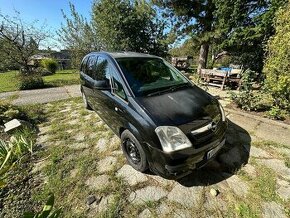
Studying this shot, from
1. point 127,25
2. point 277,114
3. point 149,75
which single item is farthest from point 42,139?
point 127,25

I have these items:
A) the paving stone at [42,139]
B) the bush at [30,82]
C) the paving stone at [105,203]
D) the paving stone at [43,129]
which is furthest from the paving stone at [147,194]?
the bush at [30,82]

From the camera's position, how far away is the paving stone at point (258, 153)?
3.20 metres

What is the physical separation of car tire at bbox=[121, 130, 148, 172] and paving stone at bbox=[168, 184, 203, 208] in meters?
0.52

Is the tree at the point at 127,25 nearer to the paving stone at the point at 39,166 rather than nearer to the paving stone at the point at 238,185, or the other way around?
the paving stone at the point at 39,166

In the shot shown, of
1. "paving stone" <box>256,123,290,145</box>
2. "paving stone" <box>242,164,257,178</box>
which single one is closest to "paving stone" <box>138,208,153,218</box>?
"paving stone" <box>242,164,257,178</box>

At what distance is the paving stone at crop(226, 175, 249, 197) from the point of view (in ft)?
7.95

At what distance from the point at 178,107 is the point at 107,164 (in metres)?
1.57

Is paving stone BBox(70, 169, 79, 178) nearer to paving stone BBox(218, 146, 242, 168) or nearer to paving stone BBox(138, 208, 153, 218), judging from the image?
paving stone BBox(138, 208, 153, 218)

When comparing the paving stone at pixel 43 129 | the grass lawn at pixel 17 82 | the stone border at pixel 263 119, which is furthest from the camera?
the grass lawn at pixel 17 82

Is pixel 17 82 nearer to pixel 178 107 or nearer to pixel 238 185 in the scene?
pixel 178 107

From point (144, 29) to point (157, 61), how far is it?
1141cm

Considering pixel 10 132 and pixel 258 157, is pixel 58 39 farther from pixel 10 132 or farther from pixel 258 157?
pixel 258 157

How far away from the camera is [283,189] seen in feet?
8.16

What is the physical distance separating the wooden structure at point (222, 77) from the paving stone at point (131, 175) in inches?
282
